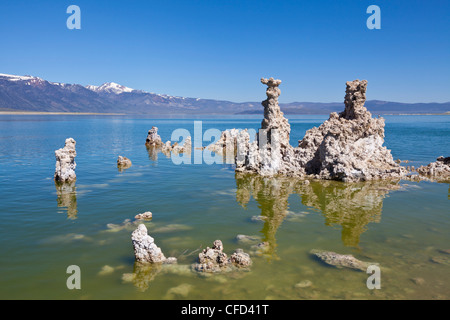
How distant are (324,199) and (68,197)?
19.4m

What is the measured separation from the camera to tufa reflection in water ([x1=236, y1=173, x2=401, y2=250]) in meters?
18.3

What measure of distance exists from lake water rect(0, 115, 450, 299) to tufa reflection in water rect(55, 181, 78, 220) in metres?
0.07

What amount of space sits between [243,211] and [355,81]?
2034 cm

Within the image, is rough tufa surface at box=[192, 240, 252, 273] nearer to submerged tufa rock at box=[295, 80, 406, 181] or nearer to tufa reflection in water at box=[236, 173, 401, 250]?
tufa reflection in water at box=[236, 173, 401, 250]

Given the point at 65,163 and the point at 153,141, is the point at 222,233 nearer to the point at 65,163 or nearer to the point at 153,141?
the point at 65,163

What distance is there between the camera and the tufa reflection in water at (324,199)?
1830cm

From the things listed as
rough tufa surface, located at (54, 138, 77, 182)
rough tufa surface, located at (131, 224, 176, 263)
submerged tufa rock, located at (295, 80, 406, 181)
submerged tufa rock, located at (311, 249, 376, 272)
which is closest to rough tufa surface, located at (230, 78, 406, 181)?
submerged tufa rock, located at (295, 80, 406, 181)

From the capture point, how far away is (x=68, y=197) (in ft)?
77.4

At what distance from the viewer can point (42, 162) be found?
39031mm

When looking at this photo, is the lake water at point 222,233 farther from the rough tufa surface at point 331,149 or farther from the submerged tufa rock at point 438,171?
the submerged tufa rock at point 438,171

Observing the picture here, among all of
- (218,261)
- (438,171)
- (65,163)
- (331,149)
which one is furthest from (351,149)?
(65,163)

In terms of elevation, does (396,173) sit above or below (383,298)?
above
